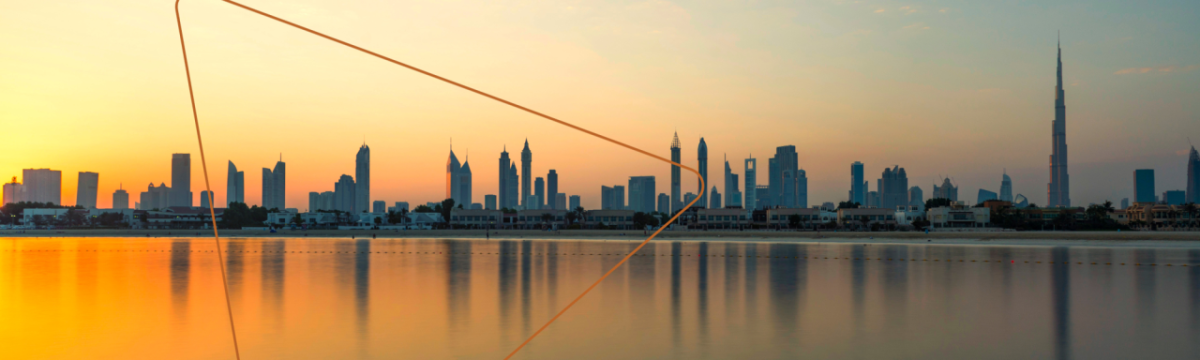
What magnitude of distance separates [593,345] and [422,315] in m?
8.56

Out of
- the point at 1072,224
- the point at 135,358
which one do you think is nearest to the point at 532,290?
the point at 135,358

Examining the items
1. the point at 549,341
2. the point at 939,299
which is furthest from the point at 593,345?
the point at 939,299

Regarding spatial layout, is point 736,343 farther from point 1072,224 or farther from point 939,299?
point 1072,224

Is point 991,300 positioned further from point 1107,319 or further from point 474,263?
point 474,263

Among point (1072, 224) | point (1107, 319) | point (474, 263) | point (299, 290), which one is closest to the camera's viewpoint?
point (1107, 319)

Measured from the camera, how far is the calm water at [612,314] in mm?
18203

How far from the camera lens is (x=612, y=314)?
79.6ft

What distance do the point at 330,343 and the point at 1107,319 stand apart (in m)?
25.3

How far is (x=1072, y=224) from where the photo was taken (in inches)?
6181

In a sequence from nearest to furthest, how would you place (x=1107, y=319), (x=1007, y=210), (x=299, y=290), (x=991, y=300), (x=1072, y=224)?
(x=1107, y=319)
(x=991, y=300)
(x=299, y=290)
(x=1072, y=224)
(x=1007, y=210)

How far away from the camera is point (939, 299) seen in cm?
2927

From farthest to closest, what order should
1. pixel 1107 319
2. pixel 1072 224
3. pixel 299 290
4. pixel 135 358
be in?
pixel 1072 224, pixel 299 290, pixel 1107 319, pixel 135 358

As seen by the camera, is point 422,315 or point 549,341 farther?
point 422,315

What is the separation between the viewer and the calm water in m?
18.2
